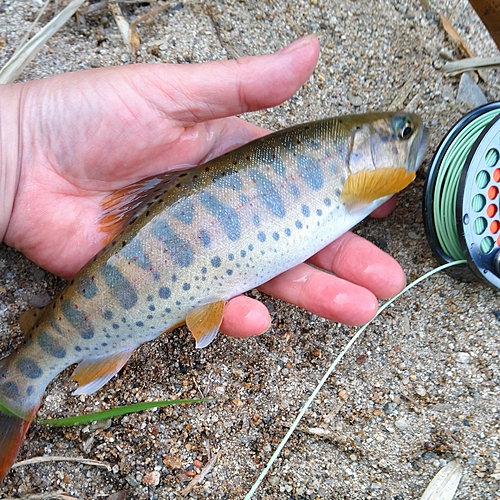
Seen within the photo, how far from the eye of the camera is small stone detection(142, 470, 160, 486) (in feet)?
8.79

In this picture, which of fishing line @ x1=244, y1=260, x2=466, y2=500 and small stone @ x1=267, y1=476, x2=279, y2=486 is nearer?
fishing line @ x1=244, y1=260, x2=466, y2=500

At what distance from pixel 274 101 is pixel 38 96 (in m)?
1.17

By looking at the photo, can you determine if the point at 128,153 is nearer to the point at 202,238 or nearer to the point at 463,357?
the point at 202,238

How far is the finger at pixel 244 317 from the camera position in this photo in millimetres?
2451

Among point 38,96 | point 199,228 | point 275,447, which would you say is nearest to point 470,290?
point 275,447

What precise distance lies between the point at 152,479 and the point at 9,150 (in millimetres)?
1805

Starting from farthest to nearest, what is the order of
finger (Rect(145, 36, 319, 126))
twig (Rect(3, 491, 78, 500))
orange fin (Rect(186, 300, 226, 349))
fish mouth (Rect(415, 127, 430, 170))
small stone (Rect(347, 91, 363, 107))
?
small stone (Rect(347, 91, 363, 107))
twig (Rect(3, 491, 78, 500))
fish mouth (Rect(415, 127, 430, 170))
orange fin (Rect(186, 300, 226, 349))
finger (Rect(145, 36, 319, 126))

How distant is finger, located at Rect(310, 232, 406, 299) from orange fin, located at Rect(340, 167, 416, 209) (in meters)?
0.30

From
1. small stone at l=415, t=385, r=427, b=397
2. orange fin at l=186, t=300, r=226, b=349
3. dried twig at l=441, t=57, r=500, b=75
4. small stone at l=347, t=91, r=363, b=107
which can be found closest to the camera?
orange fin at l=186, t=300, r=226, b=349

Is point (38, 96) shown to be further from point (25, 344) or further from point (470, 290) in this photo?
point (470, 290)

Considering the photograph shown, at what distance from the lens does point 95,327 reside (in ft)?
7.70

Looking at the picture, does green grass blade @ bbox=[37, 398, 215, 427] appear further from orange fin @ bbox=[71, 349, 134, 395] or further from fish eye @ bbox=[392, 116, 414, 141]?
fish eye @ bbox=[392, 116, 414, 141]

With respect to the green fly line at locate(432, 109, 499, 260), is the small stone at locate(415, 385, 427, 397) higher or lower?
lower

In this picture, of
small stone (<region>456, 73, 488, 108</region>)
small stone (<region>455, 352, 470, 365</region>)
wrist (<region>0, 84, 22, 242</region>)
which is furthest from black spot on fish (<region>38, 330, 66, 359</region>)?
small stone (<region>456, 73, 488, 108</region>)
